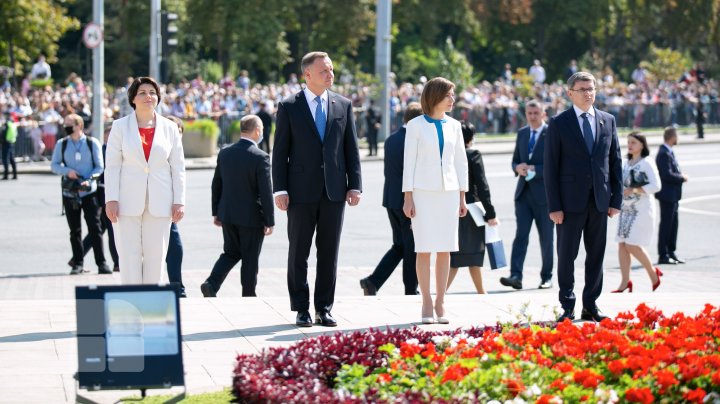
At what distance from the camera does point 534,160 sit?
14.6 meters

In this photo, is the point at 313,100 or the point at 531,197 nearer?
the point at 313,100

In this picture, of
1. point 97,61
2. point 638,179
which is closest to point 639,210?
point 638,179

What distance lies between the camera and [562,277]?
10625 mm

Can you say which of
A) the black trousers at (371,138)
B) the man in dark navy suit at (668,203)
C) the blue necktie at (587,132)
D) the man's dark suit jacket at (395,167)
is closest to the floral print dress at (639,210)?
the man in dark navy suit at (668,203)

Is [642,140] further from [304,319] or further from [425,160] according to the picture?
[304,319]

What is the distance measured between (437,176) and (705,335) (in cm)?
258

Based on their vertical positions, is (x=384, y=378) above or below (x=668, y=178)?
below

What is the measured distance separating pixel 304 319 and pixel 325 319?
15 centimetres

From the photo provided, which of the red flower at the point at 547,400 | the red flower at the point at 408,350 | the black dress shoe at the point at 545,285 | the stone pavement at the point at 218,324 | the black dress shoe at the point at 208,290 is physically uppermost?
the red flower at the point at 408,350

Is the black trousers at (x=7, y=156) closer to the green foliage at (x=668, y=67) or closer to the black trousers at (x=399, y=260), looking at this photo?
the black trousers at (x=399, y=260)

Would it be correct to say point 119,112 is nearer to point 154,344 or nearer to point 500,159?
point 500,159

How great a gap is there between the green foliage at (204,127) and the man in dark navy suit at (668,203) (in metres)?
18.6

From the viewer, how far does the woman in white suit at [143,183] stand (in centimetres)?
957

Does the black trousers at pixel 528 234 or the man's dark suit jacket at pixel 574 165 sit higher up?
the man's dark suit jacket at pixel 574 165
